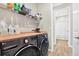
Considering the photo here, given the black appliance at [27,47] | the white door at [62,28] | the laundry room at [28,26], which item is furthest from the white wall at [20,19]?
the white door at [62,28]

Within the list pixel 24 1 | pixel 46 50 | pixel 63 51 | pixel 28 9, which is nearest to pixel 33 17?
pixel 28 9

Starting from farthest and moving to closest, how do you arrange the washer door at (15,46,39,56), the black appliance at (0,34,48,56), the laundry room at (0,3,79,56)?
the laundry room at (0,3,79,56), the washer door at (15,46,39,56), the black appliance at (0,34,48,56)

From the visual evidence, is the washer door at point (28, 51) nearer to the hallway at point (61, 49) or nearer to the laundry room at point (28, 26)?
the laundry room at point (28, 26)

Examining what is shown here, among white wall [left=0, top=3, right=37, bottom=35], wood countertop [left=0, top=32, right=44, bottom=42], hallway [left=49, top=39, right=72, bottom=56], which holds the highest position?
white wall [left=0, top=3, right=37, bottom=35]

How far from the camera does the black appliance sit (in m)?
1.35

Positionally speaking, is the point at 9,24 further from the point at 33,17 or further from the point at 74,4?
the point at 74,4

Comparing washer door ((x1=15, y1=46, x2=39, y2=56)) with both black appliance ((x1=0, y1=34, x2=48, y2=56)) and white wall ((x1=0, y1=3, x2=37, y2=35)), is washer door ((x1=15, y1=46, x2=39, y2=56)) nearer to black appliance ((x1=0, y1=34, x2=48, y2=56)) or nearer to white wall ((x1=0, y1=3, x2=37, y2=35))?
black appliance ((x1=0, y1=34, x2=48, y2=56))

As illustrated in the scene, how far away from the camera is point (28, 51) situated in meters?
1.58

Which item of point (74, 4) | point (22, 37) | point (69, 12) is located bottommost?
point (22, 37)

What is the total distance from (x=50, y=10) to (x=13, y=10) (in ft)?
1.57

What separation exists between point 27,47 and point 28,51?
2.3 inches

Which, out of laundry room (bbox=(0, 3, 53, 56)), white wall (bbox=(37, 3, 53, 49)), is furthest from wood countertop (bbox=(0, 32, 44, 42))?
white wall (bbox=(37, 3, 53, 49))

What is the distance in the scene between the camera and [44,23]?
66.2 inches

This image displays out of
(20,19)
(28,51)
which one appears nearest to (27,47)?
(28,51)
